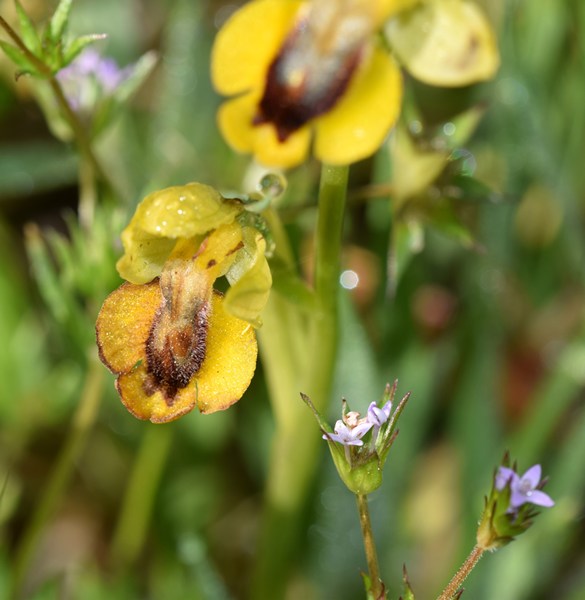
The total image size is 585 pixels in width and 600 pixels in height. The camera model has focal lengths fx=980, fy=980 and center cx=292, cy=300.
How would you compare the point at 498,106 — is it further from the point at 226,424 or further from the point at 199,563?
the point at 199,563

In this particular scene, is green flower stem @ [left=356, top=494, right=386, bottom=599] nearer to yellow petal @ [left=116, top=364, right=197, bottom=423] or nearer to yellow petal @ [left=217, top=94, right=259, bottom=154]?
yellow petal @ [left=116, top=364, right=197, bottom=423]

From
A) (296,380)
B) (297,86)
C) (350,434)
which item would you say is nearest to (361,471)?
(350,434)

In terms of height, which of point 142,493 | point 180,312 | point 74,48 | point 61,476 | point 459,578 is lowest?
point 142,493

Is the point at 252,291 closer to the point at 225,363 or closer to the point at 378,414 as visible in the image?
the point at 225,363

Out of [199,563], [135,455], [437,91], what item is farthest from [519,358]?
[199,563]

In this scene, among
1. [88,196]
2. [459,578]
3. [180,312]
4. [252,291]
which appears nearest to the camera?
[459,578]

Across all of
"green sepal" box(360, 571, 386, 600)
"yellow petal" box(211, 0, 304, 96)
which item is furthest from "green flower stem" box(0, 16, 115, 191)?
"green sepal" box(360, 571, 386, 600)

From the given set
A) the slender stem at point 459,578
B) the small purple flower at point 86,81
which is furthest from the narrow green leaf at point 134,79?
the slender stem at point 459,578
